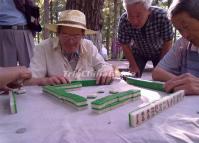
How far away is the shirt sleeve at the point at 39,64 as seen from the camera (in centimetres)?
242

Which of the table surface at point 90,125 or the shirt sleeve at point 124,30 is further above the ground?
the shirt sleeve at point 124,30

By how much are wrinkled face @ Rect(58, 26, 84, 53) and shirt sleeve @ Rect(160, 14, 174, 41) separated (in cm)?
113

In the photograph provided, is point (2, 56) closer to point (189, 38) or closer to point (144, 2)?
point (144, 2)

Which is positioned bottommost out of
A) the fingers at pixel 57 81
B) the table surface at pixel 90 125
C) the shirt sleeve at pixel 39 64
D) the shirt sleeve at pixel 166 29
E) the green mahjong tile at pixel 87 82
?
the table surface at pixel 90 125

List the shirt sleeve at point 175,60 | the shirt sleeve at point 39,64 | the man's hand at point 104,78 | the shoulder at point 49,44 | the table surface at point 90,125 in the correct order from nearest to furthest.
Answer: the table surface at point 90,125 < the man's hand at point 104,78 < the shirt sleeve at point 175,60 < the shirt sleeve at point 39,64 < the shoulder at point 49,44

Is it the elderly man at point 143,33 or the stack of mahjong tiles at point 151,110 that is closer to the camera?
the stack of mahjong tiles at point 151,110

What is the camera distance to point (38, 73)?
95.0 inches

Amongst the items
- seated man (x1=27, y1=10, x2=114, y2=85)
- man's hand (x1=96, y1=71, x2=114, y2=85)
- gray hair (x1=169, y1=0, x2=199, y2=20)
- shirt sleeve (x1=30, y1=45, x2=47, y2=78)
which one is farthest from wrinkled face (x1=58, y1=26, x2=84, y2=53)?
gray hair (x1=169, y1=0, x2=199, y2=20)

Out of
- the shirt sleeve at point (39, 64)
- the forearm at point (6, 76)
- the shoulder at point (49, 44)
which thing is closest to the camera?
the forearm at point (6, 76)

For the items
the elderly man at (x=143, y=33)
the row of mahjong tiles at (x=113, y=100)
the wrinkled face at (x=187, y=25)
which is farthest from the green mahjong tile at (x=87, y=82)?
the elderly man at (x=143, y=33)

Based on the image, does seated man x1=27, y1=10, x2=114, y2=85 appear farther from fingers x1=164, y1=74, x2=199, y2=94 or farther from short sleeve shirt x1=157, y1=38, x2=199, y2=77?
fingers x1=164, y1=74, x2=199, y2=94

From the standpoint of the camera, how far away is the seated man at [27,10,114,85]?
2.42 m

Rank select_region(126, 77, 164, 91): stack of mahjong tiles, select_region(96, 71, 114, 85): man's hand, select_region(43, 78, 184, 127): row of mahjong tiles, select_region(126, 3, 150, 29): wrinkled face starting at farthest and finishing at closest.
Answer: select_region(126, 3, 150, 29): wrinkled face → select_region(96, 71, 114, 85): man's hand → select_region(126, 77, 164, 91): stack of mahjong tiles → select_region(43, 78, 184, 127): row of mahjong tiles

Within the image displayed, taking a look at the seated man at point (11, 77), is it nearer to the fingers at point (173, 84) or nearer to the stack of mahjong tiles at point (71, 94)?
the stack of mahjong tiles at point (71, 94)
